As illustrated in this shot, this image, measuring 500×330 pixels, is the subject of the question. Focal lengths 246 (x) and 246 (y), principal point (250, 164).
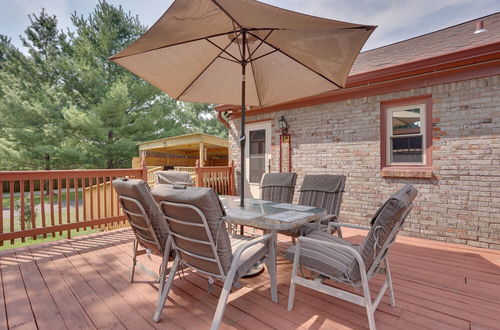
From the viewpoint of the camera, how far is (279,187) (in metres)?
3.65

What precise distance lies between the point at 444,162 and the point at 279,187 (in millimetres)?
2666

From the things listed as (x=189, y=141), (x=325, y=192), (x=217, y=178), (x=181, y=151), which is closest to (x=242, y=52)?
(x=325, y=192)

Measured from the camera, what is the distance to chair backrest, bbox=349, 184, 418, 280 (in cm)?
159

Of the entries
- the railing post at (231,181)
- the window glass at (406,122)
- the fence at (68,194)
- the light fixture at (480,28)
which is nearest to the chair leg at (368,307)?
the fence at (68,194)

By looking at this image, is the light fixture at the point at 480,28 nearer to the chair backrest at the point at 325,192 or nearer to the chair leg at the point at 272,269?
the chair backrest at the point at 325,192

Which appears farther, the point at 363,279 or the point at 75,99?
the point at 75,99

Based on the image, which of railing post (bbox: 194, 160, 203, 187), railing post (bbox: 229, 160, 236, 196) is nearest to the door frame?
railing post (bbox: 229, 160, 236, 196)

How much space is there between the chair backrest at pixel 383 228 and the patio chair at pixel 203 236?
0.78m

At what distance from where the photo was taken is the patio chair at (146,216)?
6.59 ft

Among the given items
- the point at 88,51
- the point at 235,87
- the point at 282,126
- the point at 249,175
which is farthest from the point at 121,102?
the point at 235,87

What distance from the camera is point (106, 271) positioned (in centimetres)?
277

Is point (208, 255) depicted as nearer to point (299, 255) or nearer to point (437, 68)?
point (299, 255)

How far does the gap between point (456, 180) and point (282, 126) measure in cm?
330

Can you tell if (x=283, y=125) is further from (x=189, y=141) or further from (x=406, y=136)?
(x=189, y=141)
